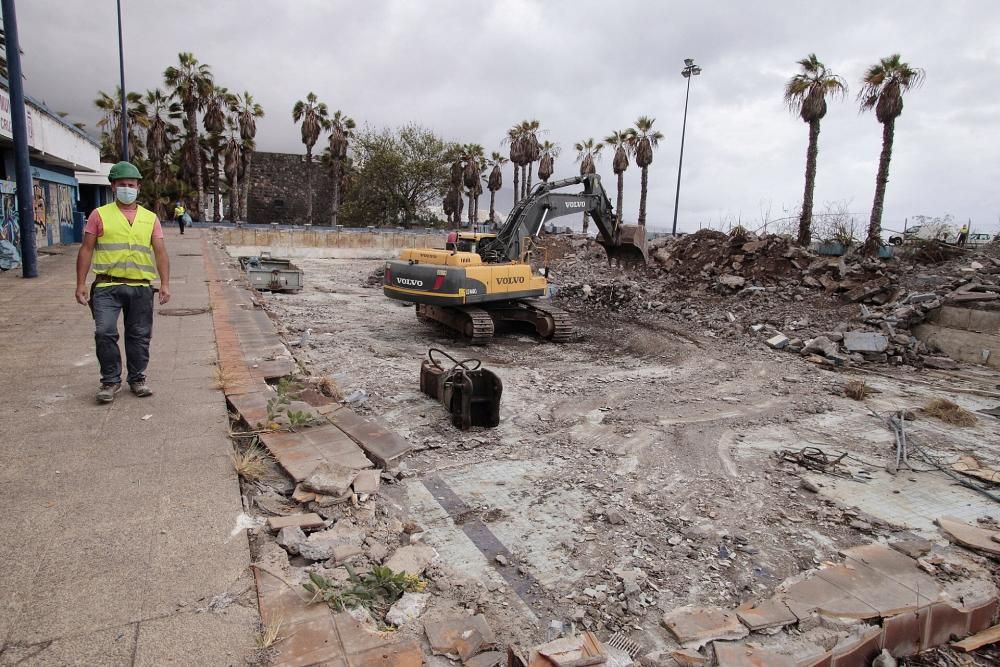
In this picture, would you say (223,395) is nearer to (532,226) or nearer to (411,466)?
(411,466)

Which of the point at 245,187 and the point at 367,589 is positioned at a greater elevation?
the point at 245,187

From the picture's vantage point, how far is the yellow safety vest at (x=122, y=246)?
4.43m

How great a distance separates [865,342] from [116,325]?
457 inches

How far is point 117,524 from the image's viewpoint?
299cm

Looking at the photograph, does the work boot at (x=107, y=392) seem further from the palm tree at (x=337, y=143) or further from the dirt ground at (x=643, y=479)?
the palm tree at (x=337, y=143)

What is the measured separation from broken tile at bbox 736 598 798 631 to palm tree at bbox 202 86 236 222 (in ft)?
120

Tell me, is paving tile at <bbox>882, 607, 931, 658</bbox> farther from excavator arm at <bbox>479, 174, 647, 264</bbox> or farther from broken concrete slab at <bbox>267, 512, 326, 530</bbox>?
excavator arm at <bbox>479, 174, 647, 264</bbox>

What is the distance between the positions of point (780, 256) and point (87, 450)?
1709cm

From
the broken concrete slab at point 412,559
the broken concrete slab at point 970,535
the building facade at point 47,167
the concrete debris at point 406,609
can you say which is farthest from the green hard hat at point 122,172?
→ the building facade at point 47,167

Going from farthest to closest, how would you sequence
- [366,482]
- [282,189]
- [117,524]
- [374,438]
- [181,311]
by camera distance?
[282,189]
[181,311]
[374,438]
[366,482]
[117,524]

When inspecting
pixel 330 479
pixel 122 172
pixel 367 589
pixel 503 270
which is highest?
pixel 122 172

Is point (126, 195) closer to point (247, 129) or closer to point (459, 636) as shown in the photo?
point (459, 636)

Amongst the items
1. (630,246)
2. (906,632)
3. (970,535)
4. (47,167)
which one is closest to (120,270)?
(906,632)

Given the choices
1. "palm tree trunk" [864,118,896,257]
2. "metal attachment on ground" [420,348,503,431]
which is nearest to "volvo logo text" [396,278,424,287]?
"metal attachment on ground" [420,348,503,431]
